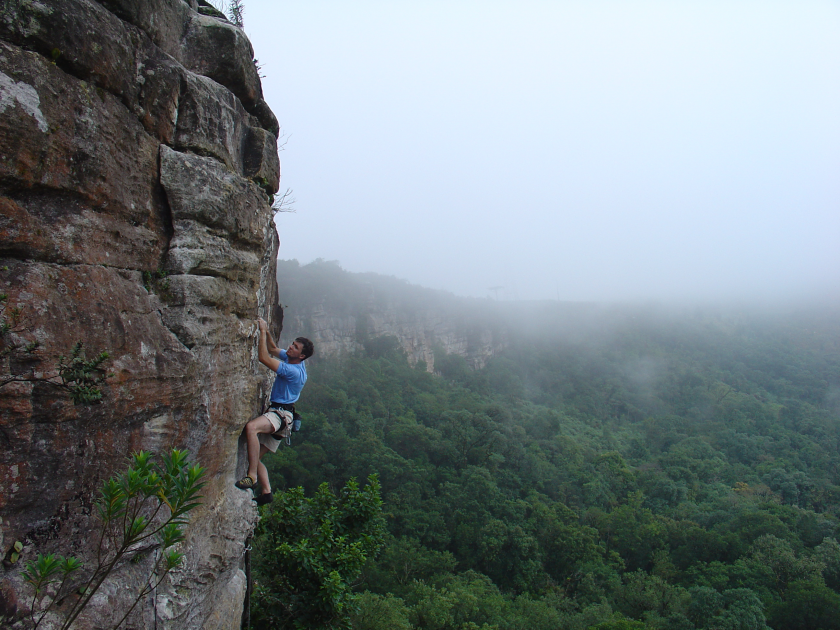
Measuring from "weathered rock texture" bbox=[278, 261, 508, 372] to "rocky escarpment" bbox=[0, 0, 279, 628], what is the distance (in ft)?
204

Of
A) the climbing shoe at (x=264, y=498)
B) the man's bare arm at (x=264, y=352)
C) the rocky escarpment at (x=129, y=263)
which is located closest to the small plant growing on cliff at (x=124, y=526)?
the rocky escarpment at (x=129, y=263)

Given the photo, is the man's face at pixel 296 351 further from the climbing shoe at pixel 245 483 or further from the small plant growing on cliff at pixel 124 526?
the small plant growing on cliff at pixel 124 526

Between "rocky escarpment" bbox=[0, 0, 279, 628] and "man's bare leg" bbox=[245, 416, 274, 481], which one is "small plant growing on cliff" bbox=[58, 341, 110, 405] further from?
"man's bare leg" bbox=[245, 416, 274, 481]

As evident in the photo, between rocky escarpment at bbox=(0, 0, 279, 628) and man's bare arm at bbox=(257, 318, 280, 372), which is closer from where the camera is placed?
rocky escarpment at bbox=(0, 0, 279, 628)

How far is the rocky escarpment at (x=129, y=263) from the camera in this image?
8.50 feet

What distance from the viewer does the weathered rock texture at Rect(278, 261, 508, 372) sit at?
70.4 m

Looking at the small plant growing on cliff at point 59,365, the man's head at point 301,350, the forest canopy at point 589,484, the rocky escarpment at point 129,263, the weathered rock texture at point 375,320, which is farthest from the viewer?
the weathered rock texture at point 375,320

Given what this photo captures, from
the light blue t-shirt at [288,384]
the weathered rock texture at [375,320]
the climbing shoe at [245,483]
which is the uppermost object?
the light blue t-shirt at [288,384]

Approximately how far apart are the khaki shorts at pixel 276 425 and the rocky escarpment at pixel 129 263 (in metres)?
0.27

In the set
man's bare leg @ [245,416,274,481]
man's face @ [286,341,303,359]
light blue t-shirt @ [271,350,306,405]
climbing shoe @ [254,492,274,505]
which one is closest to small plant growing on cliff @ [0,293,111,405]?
man's bare leg @ [245,416,274,481]

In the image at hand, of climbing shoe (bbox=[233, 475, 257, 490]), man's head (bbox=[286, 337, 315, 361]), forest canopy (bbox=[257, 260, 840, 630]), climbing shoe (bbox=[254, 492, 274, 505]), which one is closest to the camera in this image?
climbing shoe (bbox=[233, 475, 257, 490])

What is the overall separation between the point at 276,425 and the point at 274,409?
21 centimetres

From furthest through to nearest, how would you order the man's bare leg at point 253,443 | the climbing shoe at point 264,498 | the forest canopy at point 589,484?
the forest canopy at point 589,484 < the climbing shoe at point 264,498 < the man's bare leg at point 253,443

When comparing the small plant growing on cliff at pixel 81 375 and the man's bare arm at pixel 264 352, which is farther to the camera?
the man's bare arm at pixel 264 352
